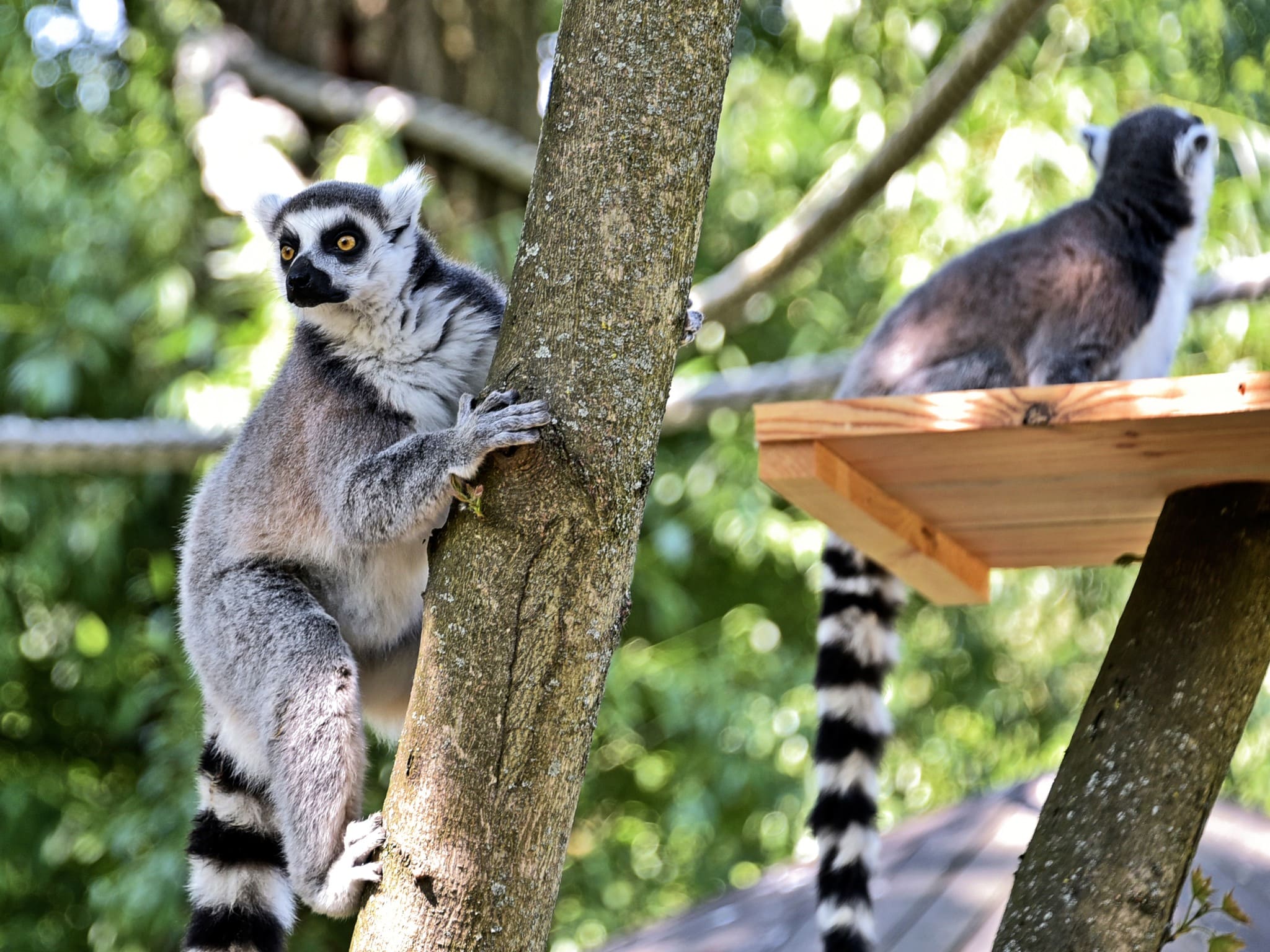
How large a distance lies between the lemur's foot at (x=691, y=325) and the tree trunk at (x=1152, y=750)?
33.1 inches

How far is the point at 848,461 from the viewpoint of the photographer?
2.41m

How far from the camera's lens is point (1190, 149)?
3637 mm

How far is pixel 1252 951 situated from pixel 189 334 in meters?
4.09

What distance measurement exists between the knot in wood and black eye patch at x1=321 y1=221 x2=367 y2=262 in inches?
51.0

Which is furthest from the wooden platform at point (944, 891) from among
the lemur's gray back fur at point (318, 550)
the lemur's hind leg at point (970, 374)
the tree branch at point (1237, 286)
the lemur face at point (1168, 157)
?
the lemur face at point (1168, 157)

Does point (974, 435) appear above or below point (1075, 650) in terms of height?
above

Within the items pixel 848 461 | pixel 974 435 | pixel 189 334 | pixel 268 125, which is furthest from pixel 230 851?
pixel 268 125

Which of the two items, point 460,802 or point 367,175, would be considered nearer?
point 460,802

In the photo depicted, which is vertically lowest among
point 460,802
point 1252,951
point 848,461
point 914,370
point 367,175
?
point 1252,951

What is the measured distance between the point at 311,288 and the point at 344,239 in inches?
6.8

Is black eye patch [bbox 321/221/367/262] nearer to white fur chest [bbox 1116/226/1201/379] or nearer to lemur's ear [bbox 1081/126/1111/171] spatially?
white fur chest [bbox 1116/226/1201/379]

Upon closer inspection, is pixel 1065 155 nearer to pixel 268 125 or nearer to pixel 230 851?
pixel 268 125

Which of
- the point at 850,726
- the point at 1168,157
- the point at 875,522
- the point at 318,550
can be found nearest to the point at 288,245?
the point at 318,550

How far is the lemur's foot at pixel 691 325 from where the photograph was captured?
65.0 inches
